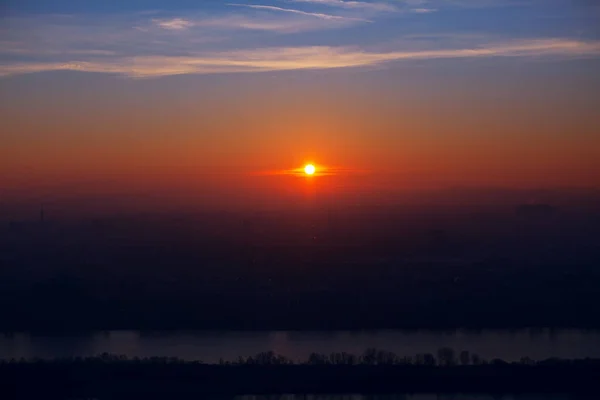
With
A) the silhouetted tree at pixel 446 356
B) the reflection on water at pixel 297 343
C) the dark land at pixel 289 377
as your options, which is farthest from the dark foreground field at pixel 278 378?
the reflection on water at pixel 297 343

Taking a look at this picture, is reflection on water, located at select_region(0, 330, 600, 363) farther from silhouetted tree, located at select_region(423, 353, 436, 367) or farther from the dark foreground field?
the dark foreground field

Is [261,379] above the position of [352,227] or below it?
below

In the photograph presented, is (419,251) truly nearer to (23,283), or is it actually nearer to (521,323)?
(521,323)

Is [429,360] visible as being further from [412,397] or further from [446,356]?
[412,397]

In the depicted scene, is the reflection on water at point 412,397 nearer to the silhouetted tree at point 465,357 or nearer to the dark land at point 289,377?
the dark land at point 289,377

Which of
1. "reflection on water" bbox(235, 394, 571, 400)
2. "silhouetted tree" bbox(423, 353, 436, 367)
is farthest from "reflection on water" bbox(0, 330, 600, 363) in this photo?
"reflection on water" bbox(235, 394, 571, 400)

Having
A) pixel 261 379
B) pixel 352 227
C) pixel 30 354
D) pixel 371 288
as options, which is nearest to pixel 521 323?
pixel 371 288

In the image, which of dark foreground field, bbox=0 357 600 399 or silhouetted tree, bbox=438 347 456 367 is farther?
silhouetted tree, bbox=438 347 456 367
